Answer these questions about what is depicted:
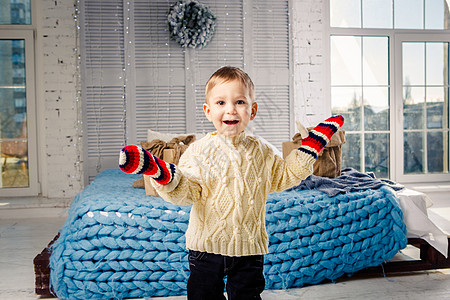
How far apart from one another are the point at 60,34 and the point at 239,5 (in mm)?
1691

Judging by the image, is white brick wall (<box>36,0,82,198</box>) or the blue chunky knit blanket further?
white brick wall (<box>36,0,82,198</box>)

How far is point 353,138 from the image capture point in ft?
14.2

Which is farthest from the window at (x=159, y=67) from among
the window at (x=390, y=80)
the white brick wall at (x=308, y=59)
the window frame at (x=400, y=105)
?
the window frame at (x=400, y=105)

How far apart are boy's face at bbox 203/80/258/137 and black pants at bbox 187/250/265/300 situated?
338mm

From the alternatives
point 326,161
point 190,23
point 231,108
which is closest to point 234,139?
point 231,108

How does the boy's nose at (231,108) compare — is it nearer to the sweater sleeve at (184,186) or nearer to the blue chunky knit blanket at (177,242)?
the sweater sleeve at (184,186)

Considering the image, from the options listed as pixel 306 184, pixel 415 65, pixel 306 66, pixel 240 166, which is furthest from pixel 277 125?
pixel 240 166

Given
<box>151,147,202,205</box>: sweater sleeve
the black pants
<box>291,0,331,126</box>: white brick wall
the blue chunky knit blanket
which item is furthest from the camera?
<box>291,0,331,126</box>: white brick wall

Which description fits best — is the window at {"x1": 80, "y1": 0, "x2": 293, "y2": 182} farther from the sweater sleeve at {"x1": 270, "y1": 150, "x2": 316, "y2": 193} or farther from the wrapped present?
the sweater sleeve at {"x1": 270, "y1": 150, "x2": 316, "y2": 193}

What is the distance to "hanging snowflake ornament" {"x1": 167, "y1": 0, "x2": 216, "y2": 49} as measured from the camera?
3.74m

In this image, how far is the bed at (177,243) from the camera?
1.78 meters

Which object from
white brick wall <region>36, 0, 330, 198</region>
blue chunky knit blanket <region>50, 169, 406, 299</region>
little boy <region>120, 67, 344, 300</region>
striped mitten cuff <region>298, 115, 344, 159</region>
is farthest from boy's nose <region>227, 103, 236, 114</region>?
white brick wall <region>36, 0, 330, 198</region>

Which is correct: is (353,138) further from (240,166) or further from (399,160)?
(240,166)

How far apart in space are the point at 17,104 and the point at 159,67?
1.39 meters
